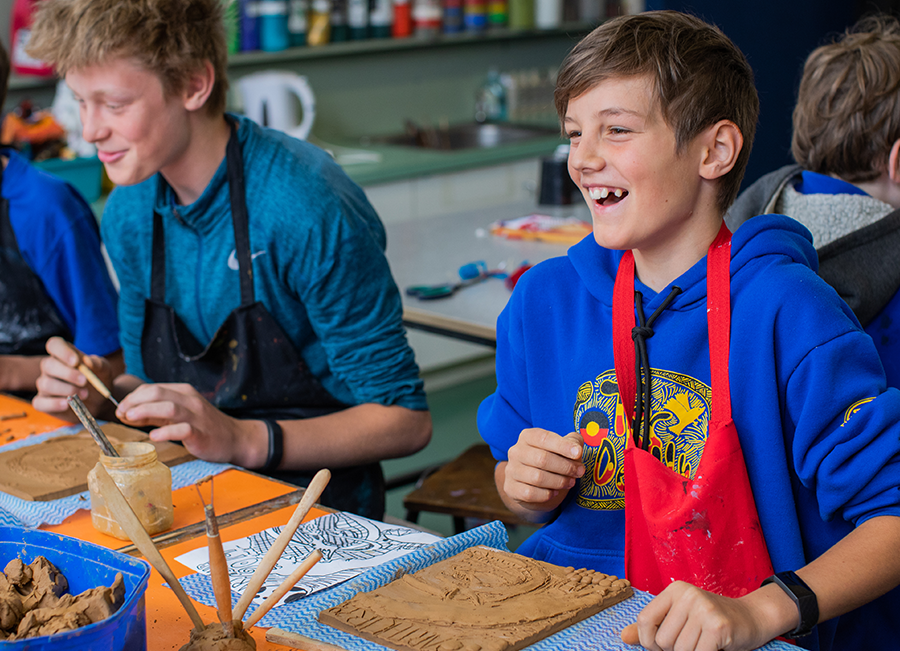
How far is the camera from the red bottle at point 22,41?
3605 mm

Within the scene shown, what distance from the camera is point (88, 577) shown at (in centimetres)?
93

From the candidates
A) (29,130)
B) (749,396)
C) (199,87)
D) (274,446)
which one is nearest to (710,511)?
(749,396)

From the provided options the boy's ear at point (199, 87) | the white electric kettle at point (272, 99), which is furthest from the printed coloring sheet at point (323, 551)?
the white electric kettle at point (272, 99)

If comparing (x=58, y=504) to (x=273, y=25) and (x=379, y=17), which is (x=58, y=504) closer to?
(x=273, y=25)

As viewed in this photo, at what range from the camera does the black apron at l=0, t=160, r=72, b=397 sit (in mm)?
2023

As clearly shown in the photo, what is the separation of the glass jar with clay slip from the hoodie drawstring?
583mm

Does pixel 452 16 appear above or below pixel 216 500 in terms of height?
above

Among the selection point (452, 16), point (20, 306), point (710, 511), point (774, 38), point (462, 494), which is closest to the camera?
point (710, 511)

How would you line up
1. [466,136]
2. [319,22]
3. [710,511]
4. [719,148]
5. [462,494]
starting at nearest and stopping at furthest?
[710,511], [719,148], [462,494], [319,22], [466,136]

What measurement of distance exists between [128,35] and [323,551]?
37.1 inches

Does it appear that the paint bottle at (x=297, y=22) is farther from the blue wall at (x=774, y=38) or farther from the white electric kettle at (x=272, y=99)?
the blue wall at (x=774, y=38)

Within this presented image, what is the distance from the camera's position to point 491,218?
320cm

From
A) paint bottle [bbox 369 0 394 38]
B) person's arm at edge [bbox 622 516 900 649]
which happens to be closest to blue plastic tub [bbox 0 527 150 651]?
person's arm at edge [bbox 622 516 900 649]

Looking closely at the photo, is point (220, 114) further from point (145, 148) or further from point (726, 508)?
point (726, 508)
